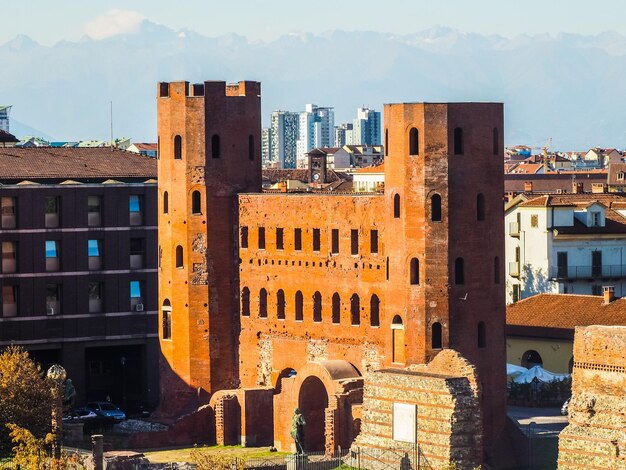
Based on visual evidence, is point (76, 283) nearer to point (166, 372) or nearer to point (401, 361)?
point (166, 372)

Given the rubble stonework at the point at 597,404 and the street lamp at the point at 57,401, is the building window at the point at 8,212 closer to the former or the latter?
the street lamp at the point at 57,401

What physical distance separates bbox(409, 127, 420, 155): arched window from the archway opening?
1097 centimetres

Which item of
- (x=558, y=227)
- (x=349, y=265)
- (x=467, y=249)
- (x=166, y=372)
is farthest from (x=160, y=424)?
(x=558, y=227)

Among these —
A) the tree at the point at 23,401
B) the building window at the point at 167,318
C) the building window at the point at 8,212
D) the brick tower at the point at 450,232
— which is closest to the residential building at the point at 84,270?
the building window at the point at 8,212

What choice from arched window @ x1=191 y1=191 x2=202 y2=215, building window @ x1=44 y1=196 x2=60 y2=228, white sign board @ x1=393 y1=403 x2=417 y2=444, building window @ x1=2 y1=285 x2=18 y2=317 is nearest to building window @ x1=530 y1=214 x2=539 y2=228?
arched window @ x1=191 y1=191 x2=202 y2=215

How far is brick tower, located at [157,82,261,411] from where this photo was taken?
9250 cm

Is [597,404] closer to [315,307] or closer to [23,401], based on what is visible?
[315,307]

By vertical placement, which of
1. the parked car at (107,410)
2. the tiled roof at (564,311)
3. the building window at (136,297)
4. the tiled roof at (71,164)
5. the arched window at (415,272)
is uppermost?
the tiled roof at (71,164)

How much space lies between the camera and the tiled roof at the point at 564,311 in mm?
99312

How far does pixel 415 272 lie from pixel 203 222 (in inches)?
524

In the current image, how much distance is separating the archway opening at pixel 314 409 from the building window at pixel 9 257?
2113 centimetres

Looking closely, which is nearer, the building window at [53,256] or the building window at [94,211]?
the building window at [53,256]

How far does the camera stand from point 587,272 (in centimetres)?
11350

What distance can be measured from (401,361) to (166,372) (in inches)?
580
